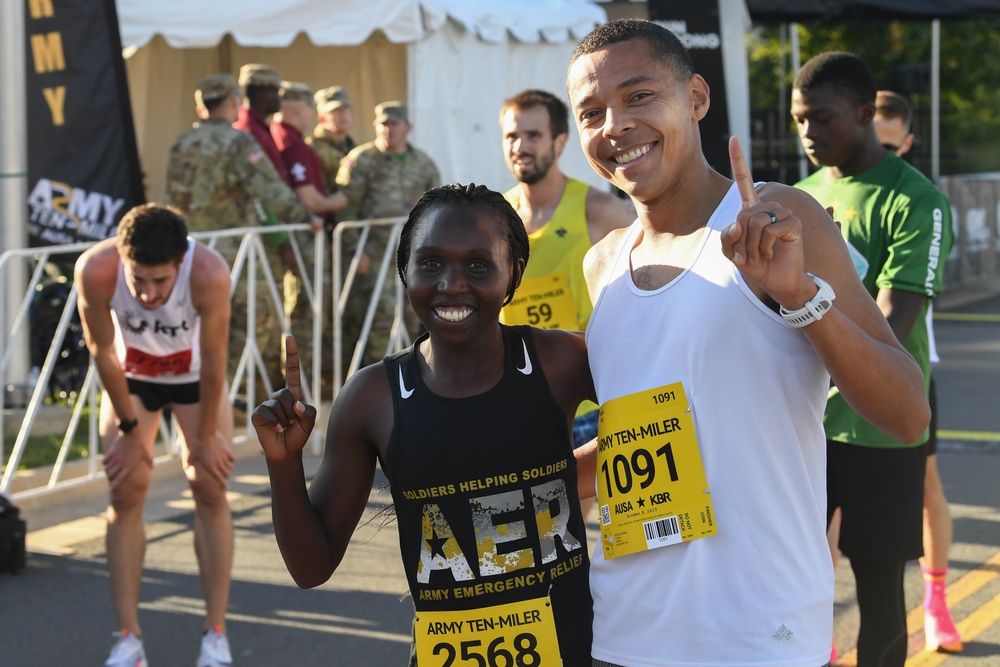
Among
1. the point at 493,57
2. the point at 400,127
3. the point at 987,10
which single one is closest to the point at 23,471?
the point at 400,127

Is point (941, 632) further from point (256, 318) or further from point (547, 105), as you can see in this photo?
point (256, 318)

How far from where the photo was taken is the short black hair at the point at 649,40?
7.98ft

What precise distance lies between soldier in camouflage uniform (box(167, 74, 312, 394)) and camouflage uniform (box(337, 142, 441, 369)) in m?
0.74

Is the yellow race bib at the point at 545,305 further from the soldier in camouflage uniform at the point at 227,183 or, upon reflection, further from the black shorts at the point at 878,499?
the soldier in camouflage uniform at the point at 227,183

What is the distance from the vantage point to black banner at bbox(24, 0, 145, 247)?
8.48 m

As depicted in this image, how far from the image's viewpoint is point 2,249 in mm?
8516

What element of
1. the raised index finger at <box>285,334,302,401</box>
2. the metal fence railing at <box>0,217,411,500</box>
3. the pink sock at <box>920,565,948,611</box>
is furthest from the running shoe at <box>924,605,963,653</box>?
the metal fence railing at <box>0,217,411,500</box>

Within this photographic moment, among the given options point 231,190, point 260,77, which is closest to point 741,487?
point 231,190

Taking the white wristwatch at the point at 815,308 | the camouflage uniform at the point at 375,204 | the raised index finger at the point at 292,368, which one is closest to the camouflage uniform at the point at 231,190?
the camouflage uniform at the point at 375,204

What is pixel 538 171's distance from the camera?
201 inches

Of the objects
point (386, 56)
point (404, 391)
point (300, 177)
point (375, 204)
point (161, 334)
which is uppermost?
point (386, 56)

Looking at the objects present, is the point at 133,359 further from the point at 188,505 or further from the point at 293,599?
the point at 188,505

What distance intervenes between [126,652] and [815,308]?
11.7 feet

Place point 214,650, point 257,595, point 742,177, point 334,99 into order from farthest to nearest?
point 334,99, point 257,595, point 214,650, point 742,177
